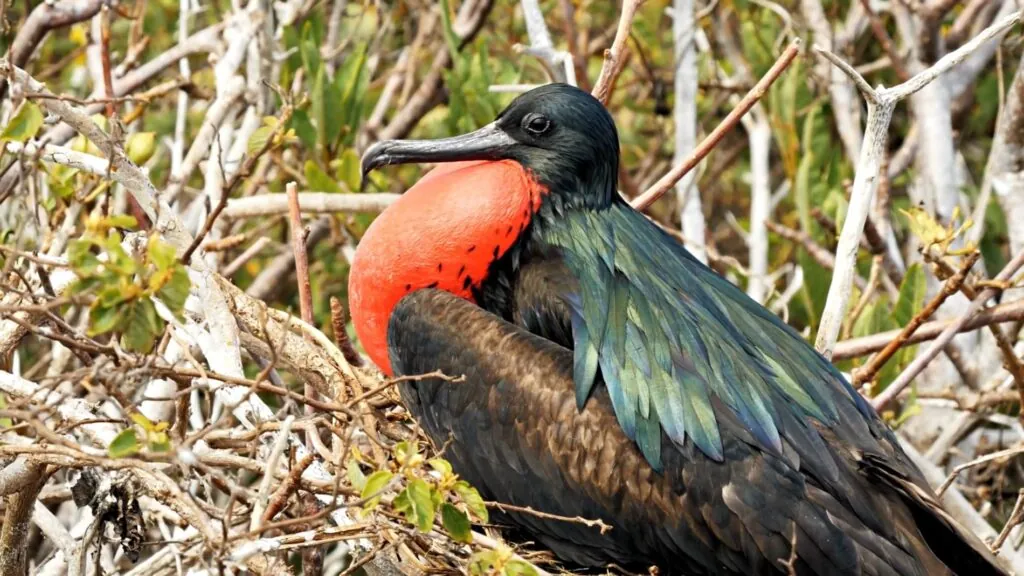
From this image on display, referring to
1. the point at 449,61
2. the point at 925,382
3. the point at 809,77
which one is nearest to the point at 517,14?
the point at 449,61

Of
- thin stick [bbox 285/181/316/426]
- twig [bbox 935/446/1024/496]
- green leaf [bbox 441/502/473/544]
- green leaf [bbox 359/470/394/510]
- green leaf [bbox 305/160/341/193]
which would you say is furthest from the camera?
green leaf [bbox 305/160/341/193]

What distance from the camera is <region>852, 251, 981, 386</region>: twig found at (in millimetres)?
2922

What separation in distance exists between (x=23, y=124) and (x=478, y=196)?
103 cm

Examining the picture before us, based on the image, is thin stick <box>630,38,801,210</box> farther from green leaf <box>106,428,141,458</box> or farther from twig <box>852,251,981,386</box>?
green leaf <box>106,428,141,458</box>

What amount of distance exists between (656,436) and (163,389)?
1.12m

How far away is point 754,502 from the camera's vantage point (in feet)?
8.81

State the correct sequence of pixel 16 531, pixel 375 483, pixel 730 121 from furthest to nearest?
pixel 730 121 < pixel 16 531 < pixel 375 483

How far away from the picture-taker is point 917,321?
3.05m

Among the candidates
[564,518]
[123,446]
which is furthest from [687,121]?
[123,446]

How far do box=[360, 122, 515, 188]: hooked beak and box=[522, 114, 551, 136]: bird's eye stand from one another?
0.06 metres

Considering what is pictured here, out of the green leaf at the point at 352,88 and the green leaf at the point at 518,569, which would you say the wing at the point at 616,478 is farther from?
the green leaf at the point at 352,88

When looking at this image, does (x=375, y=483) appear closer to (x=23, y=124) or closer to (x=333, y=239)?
(x=23, y=124)

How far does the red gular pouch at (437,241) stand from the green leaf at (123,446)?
1.13m

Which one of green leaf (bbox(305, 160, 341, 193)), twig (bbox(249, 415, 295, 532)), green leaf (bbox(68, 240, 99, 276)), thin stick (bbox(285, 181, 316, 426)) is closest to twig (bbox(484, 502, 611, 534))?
twig (bbox(249, 415, 295, 532))
